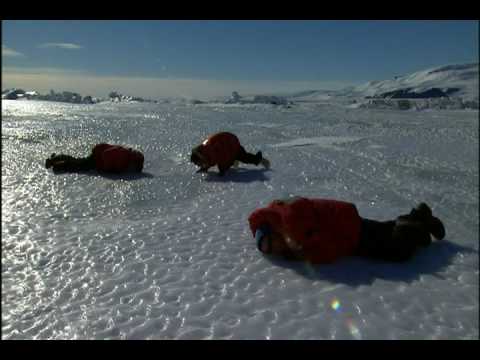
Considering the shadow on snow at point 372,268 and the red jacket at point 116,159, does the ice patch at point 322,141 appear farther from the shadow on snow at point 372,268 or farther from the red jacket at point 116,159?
the shadow on snow at point 372,268

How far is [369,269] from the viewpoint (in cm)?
306

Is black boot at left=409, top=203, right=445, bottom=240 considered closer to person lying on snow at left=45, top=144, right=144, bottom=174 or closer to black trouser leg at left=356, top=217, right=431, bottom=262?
black trouser leg at left=356, top=217, right=431, bottom=262

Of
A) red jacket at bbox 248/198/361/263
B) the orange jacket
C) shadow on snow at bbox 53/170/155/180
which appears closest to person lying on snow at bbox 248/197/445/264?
red jacket at bbox 248/198/361/263

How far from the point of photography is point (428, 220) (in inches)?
136

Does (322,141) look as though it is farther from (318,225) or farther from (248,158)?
(318,225)

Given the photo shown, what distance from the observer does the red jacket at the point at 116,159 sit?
6.35m

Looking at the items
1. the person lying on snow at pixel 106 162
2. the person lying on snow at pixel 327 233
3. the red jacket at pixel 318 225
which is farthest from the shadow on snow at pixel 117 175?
the red jacket at pixel 318 225

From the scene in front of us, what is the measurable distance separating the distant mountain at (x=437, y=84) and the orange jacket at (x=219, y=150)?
36.9 metres

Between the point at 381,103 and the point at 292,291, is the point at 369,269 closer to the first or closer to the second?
the point at 292,291

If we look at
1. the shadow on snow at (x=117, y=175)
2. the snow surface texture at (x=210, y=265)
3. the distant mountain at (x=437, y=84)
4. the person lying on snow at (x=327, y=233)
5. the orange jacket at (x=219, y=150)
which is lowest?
the snow surface texture at (x=210, y=265)

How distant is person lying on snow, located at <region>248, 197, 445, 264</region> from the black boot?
0.13 meters

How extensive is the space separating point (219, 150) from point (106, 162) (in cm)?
188

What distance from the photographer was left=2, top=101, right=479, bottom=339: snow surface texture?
2404 millimetres
